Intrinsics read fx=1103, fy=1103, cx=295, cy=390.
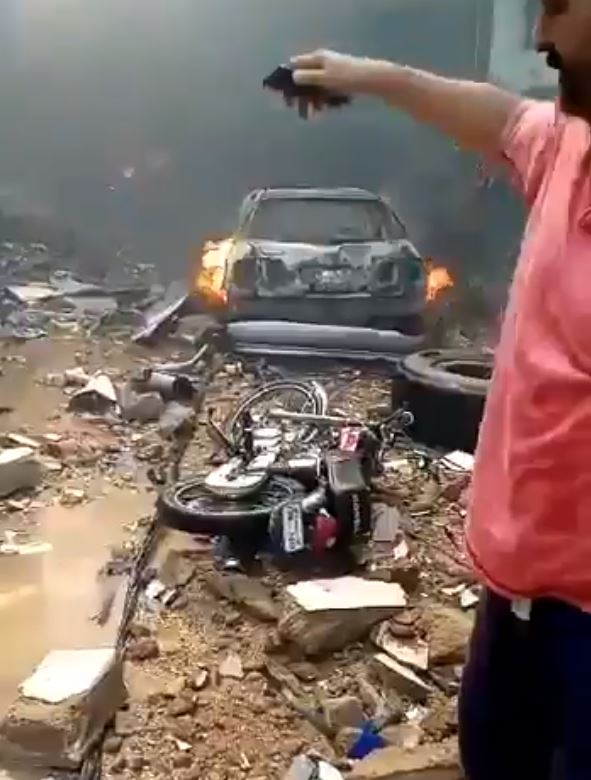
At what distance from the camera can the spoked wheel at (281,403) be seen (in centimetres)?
413

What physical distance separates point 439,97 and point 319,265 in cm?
385

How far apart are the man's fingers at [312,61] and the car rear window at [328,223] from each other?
371 centimetres

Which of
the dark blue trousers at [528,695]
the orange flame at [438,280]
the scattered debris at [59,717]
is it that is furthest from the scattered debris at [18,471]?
the dark blue trousers at [528,695]

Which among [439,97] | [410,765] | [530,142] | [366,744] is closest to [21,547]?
[366,744]

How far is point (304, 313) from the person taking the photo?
5.29m

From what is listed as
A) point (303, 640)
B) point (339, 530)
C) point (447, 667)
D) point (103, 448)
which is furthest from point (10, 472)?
point (447, 667)

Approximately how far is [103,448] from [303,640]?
199cm

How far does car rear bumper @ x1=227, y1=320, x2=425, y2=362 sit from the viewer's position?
5238 millimetres

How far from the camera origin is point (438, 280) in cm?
546

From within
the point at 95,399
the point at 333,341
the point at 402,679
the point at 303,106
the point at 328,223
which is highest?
the point at 303,106

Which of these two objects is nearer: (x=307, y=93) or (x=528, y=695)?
(x=528, y=695)

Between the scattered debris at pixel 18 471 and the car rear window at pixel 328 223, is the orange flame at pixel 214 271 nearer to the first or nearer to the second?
the car rear window at pixel 328 223

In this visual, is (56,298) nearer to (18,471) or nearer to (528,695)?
(18,471)

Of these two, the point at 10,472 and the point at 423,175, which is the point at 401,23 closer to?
the point at 423,175
